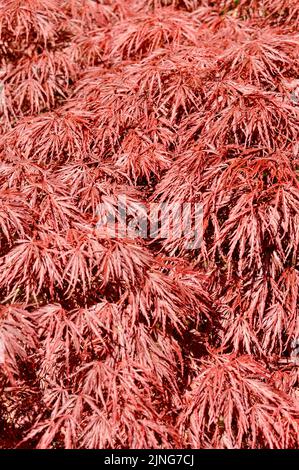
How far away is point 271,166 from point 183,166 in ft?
1.00

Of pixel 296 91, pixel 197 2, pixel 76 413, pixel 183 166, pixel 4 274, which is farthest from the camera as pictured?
pixel 197 2

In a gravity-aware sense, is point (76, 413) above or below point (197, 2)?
below

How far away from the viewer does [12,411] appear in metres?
2.00

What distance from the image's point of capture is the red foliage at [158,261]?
1885 mm

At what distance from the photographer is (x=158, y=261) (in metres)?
2.10

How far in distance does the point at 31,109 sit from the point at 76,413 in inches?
56.3

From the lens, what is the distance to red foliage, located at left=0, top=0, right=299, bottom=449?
188cm

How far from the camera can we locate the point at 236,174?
215cm

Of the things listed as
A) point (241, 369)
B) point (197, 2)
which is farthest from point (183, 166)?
point (197, 2)

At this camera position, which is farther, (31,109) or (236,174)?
(31,109)

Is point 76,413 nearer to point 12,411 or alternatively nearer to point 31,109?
point 12,411

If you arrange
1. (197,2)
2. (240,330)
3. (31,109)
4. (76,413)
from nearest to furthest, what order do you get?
(76,413)
(240,330)
(31,109)
(197,2)

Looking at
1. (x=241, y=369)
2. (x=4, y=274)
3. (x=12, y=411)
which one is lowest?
(x=12, y=411)
